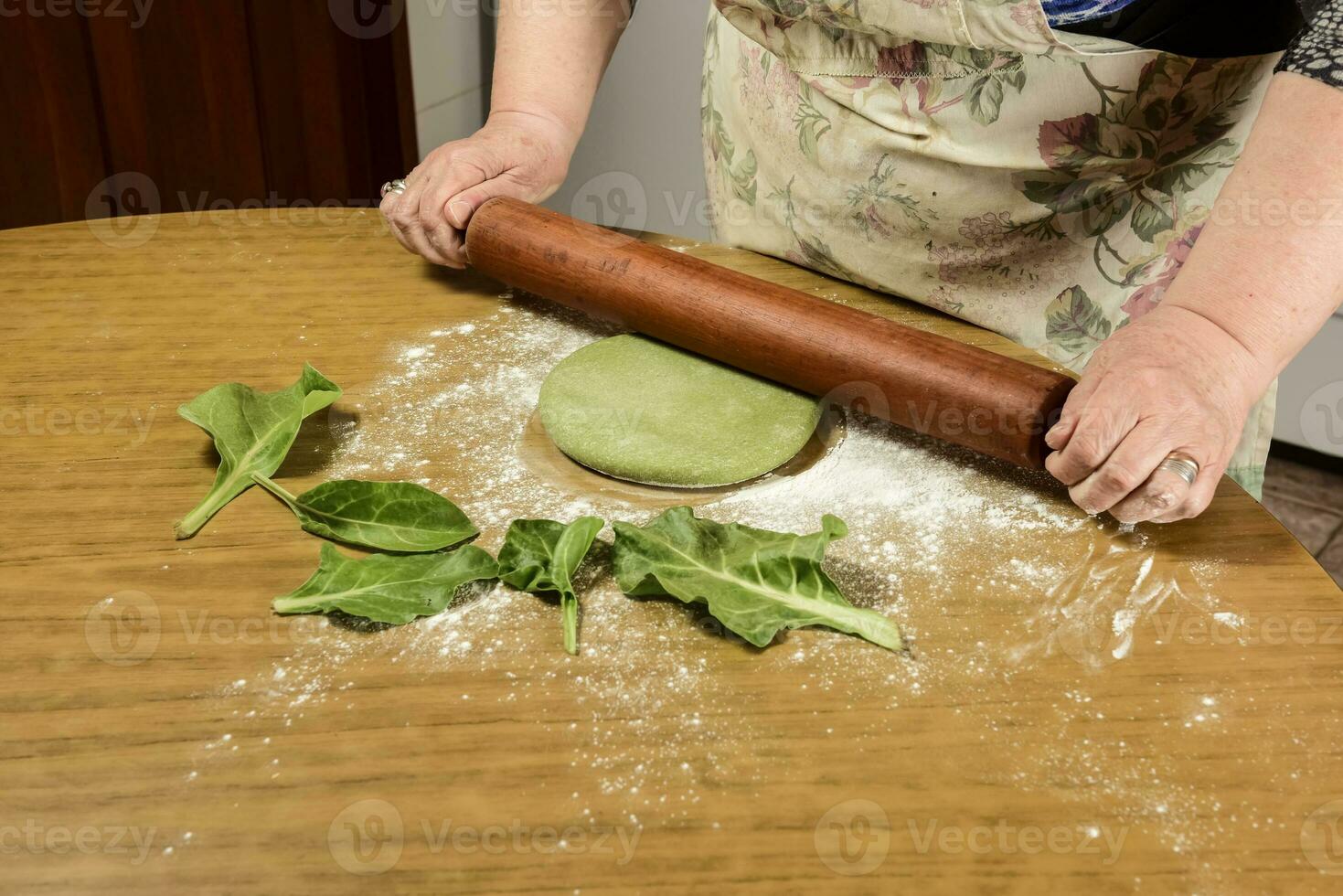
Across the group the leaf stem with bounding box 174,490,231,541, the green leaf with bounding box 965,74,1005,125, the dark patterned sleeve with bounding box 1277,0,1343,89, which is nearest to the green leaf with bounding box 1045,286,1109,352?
the green leaf with bounding box 965,74,1005,125

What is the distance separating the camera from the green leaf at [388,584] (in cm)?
78

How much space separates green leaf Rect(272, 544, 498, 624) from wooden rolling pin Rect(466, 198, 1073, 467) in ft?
1.19

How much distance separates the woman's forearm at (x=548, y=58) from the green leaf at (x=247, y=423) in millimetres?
607

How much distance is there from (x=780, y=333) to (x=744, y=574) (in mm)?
297

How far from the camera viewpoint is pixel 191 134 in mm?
2201

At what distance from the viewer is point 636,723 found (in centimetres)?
70

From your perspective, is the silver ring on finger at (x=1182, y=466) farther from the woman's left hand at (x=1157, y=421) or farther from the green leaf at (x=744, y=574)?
the green leaf at (x=744, y=574)

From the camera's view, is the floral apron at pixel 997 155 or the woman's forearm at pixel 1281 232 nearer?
the woman's forearm at pixel 1281 232

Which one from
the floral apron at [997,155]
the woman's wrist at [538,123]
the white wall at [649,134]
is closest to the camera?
the floral apron at [997,155]

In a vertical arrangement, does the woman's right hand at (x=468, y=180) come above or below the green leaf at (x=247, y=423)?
above

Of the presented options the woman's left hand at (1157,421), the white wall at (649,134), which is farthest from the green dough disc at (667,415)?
the white wall at (649,134)

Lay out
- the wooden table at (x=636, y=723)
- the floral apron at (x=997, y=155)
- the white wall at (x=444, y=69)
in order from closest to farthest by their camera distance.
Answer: the wooden table at (x=636, y=723)
the floral apron at (x=997, y=155)
the white wall at (x=444, y=69)

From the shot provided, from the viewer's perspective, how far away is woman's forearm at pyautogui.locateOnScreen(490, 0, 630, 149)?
1436 mm

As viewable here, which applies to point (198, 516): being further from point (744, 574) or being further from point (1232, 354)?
point (1232, 354)
